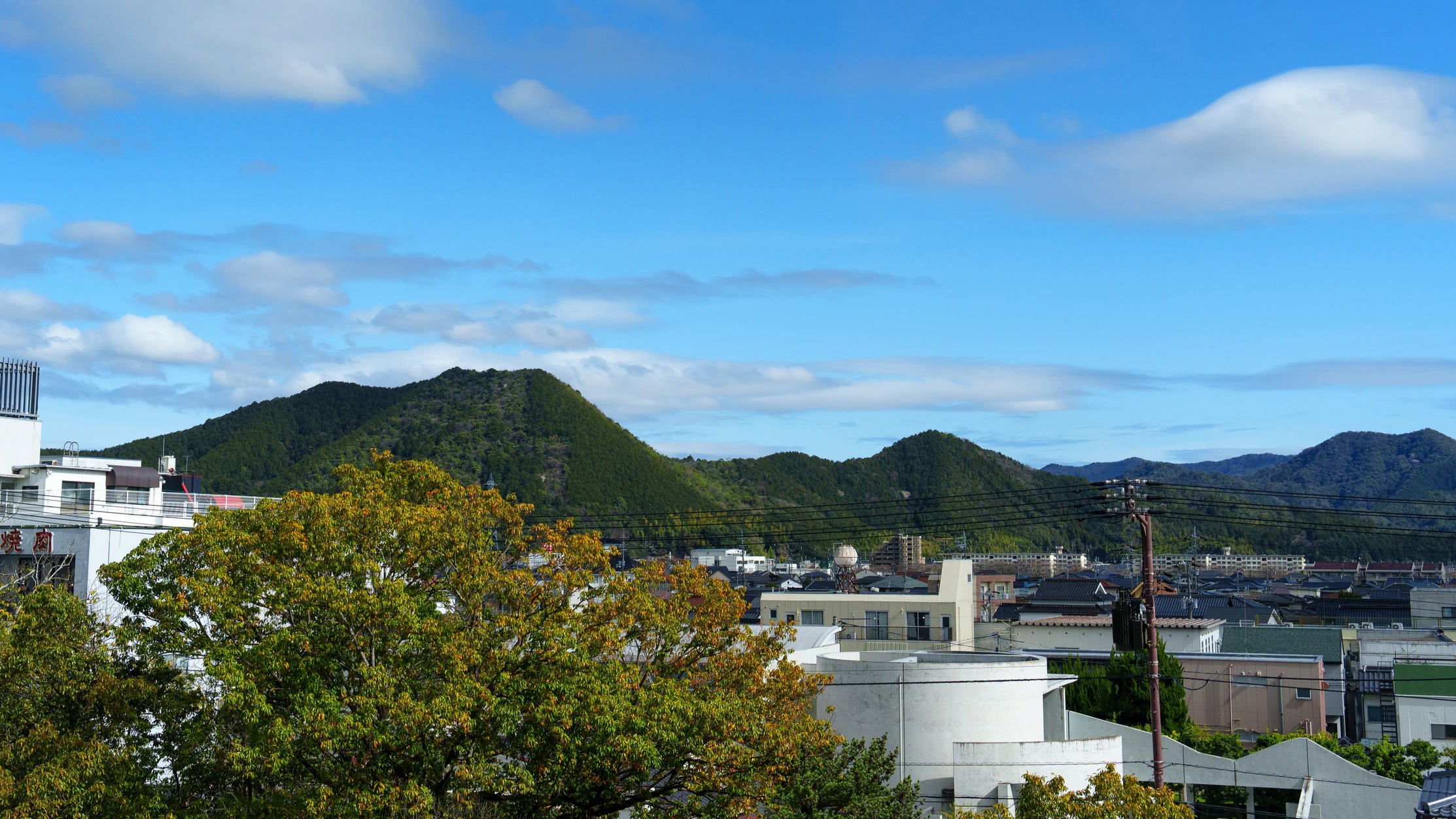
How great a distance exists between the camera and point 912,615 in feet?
197

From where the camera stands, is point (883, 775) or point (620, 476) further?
point (620, 476)

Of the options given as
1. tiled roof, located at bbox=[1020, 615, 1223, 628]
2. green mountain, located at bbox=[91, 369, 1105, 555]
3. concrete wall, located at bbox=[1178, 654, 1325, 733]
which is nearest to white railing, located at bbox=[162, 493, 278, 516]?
concrete wall, located at bbox=[1178, 654, 1325, 733]

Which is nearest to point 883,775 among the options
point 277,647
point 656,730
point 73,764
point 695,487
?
point 656,730

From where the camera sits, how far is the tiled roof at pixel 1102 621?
194ft

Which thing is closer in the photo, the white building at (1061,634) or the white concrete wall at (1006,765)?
the white concrete wall at (1006,765)

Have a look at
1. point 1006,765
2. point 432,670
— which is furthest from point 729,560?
point 432,670

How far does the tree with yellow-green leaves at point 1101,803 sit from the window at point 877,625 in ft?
122

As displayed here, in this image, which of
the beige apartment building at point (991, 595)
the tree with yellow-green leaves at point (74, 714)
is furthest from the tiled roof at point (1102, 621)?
the tree with yellow-green leaves at point (74, 714)

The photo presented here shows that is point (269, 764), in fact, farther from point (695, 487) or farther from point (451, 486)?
point (695, 487)

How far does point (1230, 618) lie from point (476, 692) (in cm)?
7213

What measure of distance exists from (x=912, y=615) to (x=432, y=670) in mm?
42472

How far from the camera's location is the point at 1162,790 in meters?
21.7

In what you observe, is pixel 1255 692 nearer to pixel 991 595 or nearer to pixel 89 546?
pixel 89 546

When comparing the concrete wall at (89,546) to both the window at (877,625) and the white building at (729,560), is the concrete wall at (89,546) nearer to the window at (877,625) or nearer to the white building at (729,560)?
the window at (877,625)
